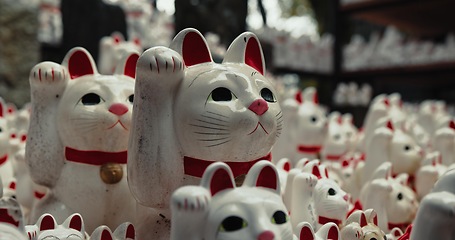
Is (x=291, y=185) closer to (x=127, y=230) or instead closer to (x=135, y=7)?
(x=127, y=230)

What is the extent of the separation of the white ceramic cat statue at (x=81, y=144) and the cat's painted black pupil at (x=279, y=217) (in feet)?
1.35

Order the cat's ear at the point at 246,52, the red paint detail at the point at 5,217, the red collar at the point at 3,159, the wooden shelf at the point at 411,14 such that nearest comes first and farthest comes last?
the red paint detail at the point at 5,217, the cat's ear at the point at 246,52, the red collar at the point at 3,159, the wooden shelf at the point at 411,14

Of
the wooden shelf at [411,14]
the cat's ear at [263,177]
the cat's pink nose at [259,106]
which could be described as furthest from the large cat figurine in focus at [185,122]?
the wooden shelf at [411,14]

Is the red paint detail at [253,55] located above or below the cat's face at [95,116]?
above

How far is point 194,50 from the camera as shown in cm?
88

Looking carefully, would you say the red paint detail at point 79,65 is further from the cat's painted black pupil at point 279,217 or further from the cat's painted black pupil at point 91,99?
the cat's painted black pupil at point 279,217

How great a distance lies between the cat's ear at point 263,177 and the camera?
0.70 m

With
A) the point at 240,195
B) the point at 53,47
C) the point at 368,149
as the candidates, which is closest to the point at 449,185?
the point at 240,195

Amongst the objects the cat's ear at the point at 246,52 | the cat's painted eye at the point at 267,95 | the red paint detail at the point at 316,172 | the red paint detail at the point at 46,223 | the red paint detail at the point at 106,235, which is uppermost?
the cat's ear at the point at 246,52

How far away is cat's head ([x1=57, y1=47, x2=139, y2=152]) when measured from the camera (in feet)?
3.14

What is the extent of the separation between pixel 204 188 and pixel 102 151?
390 millimetres


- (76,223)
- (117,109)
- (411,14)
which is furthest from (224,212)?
(411,14)

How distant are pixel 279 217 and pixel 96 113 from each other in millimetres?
446

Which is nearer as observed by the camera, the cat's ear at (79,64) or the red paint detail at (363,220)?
the red paint detail at (363,220)
